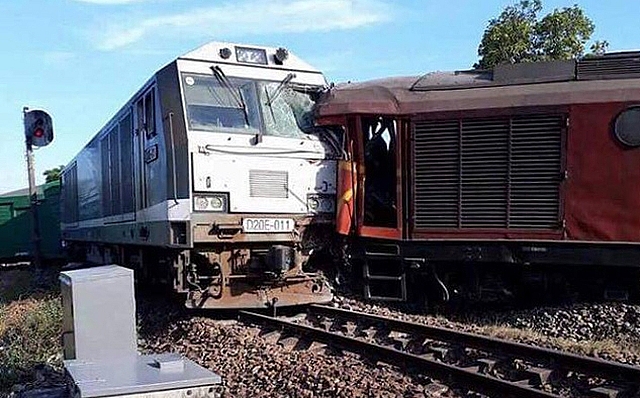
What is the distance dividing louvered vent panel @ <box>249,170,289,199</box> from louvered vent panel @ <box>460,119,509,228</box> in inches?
91.8

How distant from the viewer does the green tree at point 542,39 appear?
79.2 ft

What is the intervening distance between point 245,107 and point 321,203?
1570 mm

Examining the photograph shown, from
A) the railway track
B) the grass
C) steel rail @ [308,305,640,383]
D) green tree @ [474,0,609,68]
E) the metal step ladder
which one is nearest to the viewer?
the railway track

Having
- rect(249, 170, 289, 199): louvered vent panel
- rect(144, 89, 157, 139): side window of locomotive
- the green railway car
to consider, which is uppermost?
rect(144, 89, 157, 139): side window of locomotive

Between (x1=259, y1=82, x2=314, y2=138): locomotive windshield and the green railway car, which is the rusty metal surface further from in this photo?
the green railway car

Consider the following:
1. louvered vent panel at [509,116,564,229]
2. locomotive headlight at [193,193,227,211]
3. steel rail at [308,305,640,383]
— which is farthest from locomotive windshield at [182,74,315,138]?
louvered vent panel at [509,116,564,229]

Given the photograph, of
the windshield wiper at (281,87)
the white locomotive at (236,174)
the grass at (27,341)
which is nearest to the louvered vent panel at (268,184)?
the white locomotive at (236,174)

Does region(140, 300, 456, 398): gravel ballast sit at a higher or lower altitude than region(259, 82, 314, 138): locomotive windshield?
lower

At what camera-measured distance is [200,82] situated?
951 cm

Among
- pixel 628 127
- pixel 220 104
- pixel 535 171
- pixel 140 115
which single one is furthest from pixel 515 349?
pixel 140 115

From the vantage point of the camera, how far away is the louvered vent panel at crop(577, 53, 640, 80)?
902cm

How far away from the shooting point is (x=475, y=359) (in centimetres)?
699

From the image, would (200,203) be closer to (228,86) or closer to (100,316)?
(228,86)

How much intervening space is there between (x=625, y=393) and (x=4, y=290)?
14199mm
